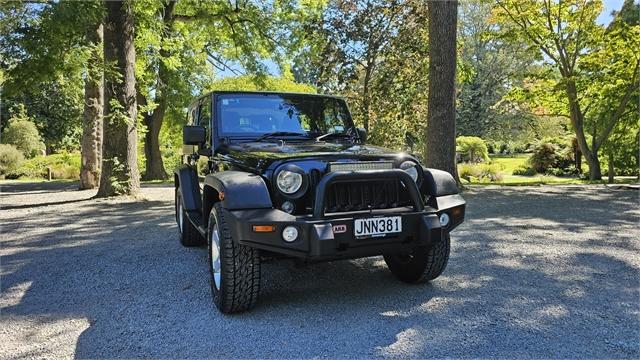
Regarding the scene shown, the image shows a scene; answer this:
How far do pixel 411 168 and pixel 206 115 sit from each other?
237cm

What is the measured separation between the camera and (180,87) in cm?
1939

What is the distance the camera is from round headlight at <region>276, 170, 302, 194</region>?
132 inches

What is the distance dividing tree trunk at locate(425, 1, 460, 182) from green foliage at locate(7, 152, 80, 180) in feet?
57.1

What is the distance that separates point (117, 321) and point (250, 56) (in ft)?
42.6

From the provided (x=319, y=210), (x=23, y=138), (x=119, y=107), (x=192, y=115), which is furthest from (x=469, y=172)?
(x=23, y=138)

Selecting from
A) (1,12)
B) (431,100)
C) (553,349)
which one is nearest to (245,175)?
(553,349)

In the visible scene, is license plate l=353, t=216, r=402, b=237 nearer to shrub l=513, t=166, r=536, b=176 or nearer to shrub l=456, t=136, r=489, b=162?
shrub l=513, t=166, r=536, b=176

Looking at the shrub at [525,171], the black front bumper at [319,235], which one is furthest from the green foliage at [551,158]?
the black front bumper at [319,235]

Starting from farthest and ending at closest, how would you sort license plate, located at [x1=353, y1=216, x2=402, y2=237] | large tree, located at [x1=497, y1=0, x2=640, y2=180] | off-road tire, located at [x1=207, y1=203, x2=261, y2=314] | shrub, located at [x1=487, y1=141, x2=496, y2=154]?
shrub, located at [x1=487, y1=141, x2=496, y2=154] < large tree, located at [x1=497, y1=0, x2=640, y2=180] < off-road tire, located at [x1=207, y1=203, x2=261, y2=314] < license plate, located at [x1=353, y1=216, x2=402, y2=237]

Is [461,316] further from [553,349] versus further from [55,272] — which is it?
[55,272]

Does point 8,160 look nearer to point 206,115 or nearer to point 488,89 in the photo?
point 206,115

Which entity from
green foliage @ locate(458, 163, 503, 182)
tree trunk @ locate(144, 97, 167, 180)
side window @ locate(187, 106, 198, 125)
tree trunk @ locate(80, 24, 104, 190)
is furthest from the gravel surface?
green foliage @ locate(458, 163, 503, 182)

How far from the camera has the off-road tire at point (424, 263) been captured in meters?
3.91

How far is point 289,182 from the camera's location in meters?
3.36
